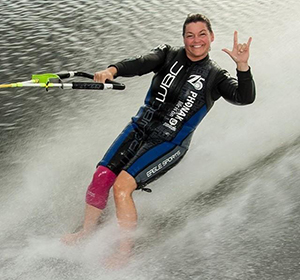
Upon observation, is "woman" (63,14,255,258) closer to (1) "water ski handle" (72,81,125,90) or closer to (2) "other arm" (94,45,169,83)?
(2) "other arm" (94,45,169,83)

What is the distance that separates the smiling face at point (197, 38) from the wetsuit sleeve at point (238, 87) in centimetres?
21

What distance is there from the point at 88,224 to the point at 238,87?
132 cm

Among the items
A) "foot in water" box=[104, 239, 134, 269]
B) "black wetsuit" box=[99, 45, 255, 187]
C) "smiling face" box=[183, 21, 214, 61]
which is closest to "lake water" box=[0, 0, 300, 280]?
"foot in water" box=[104, 239, 134, 269]

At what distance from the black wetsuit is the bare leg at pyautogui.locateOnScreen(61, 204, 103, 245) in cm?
30

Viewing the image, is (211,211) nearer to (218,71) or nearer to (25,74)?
(218,71)

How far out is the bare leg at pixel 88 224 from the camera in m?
3.82

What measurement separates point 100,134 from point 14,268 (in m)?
2.02

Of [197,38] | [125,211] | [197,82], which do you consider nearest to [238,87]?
[197,82]

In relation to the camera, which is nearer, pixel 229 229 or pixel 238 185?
pixel 229 229

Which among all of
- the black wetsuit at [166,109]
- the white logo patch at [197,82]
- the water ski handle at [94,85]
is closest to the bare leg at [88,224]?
the black wetsuit at [166,109]

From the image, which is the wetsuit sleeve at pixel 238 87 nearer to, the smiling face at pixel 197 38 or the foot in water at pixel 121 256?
the smiling face at pixel 197 38

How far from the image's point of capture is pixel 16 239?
391 cm

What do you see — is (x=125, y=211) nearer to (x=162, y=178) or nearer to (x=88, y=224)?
(x=88, y=224)

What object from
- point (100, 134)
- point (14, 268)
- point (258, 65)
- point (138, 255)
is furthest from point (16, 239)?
point (258, 65)
